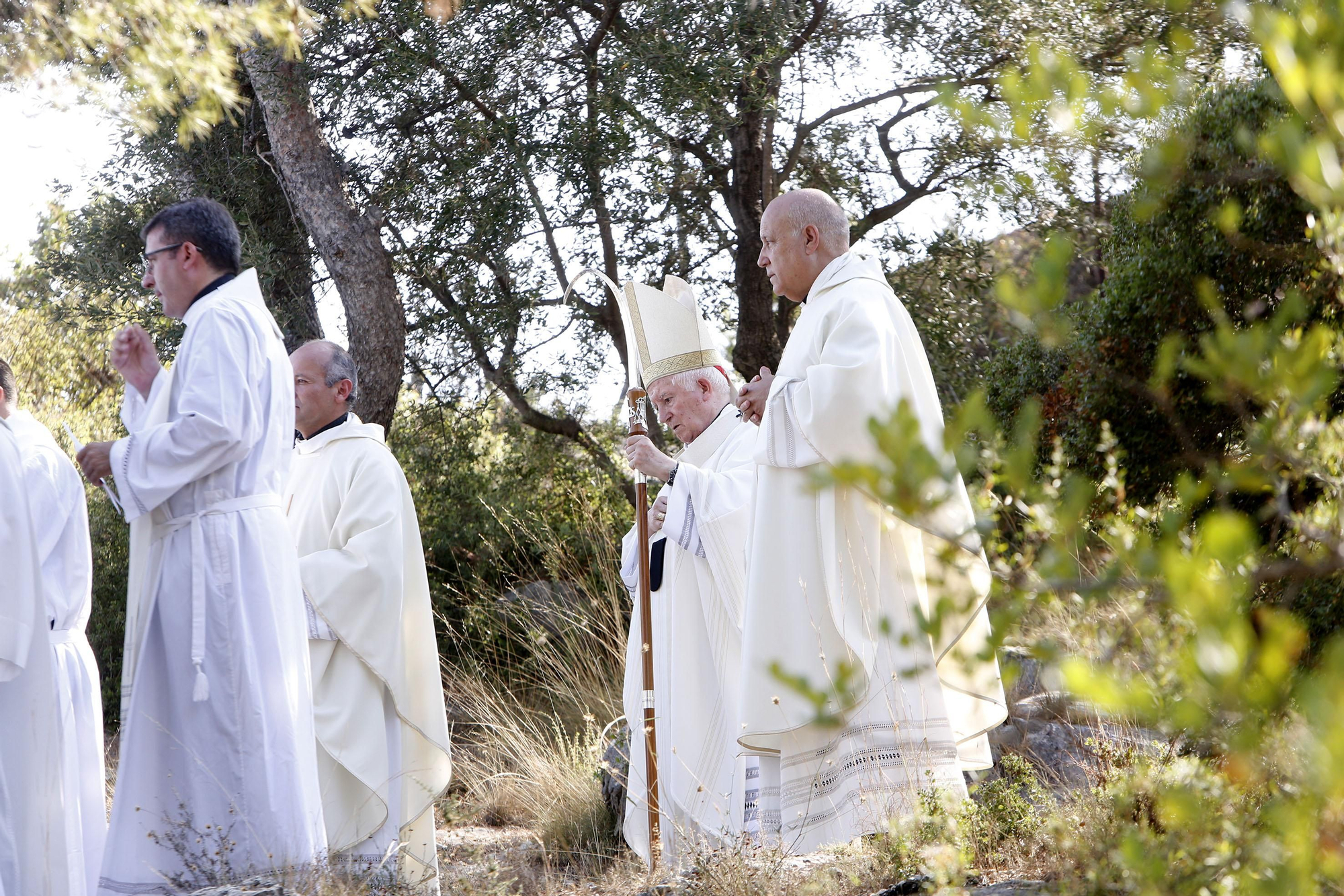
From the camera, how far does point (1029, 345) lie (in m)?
7.06

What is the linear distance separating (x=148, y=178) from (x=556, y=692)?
5.50 meters

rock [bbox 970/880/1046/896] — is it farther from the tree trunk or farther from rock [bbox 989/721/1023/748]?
the tree trunk

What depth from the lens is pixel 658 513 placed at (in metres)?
4.88

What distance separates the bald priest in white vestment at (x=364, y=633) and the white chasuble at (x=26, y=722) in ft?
3.02

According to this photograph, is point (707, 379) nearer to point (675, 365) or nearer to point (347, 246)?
point (675, 365)

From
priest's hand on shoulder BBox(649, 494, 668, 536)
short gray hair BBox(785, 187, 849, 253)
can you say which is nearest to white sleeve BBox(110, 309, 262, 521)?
priest's hand on shoulder BBox(649, 494, 668, 536)

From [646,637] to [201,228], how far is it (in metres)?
2.12

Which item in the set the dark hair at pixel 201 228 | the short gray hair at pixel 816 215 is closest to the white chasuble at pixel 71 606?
the dark hair at pixel 201 228

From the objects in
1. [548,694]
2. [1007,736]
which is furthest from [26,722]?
[548,694]

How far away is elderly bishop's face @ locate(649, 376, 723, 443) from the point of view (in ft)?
16.9

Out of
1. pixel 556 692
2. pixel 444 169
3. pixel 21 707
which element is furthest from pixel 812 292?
pixel 444 169

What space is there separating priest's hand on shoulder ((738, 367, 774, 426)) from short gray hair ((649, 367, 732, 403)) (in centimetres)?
102

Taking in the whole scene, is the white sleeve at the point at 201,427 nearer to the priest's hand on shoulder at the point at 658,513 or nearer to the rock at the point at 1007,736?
the priest's hand on shoulder at the point at 658,513

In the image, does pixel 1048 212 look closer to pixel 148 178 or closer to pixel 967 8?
pixel 967 8
